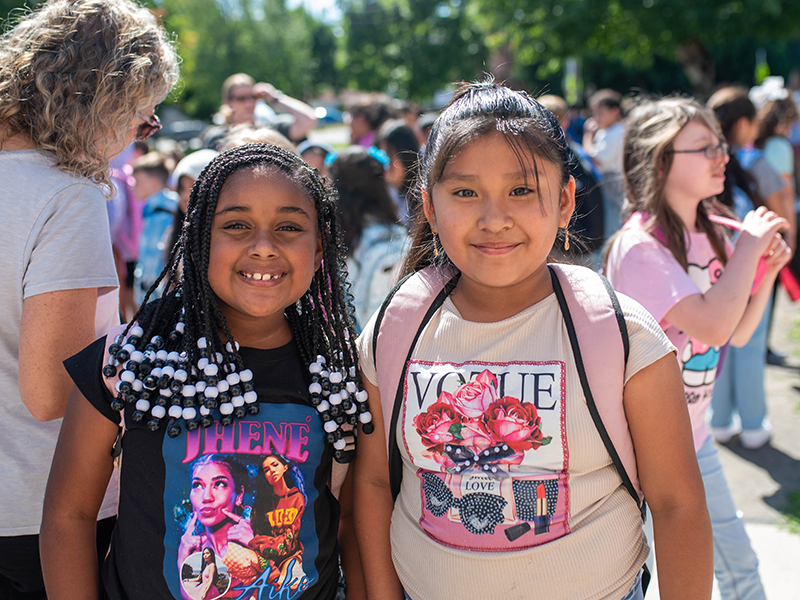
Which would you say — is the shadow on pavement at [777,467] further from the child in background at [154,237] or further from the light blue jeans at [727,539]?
the child in background at [154,237]

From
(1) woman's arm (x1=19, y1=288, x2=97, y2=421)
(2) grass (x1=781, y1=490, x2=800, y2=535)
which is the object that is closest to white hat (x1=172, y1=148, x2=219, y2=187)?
(1) woman's arm (x1=19, y1=288, x2=97, y2=421)

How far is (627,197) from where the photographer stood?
8.98 feet

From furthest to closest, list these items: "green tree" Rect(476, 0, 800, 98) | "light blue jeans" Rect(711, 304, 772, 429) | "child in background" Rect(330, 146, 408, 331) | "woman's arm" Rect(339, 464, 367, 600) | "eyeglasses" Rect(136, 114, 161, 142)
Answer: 1. "green tree" Rect(476, 0, 800, 98)
2. "light blue jeans" Rect(711, 304, 772, 429)
3. "child in background" Rect(330, 146, 408, 331)
4. "eyeglasses" Rect(136, 114, 161, 142)
5. "woman's arm" Rect(339, 464, 367, 600)

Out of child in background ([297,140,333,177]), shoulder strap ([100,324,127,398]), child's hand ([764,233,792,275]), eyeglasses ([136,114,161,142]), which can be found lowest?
shoulder strap ([100,324,127,398])

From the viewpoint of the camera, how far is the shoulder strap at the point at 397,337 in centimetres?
162

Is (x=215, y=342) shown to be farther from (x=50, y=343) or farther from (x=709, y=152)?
(x=709, y=152)

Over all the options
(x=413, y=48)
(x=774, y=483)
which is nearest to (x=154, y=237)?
(x=774, y=483)

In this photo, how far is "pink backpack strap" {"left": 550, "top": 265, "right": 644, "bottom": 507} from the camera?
1.43 metres

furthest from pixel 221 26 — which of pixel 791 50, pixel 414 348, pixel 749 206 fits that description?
pixel 414 348

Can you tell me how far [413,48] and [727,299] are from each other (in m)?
31.5

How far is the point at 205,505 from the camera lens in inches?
59.8

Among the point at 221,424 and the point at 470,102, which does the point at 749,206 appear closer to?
the point at 470,102

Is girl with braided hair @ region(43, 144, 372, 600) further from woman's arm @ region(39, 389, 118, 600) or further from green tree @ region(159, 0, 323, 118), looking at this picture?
green tree @ region(159, 0, 323, 118)

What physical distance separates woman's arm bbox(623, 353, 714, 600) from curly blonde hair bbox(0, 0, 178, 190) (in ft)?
4.76
